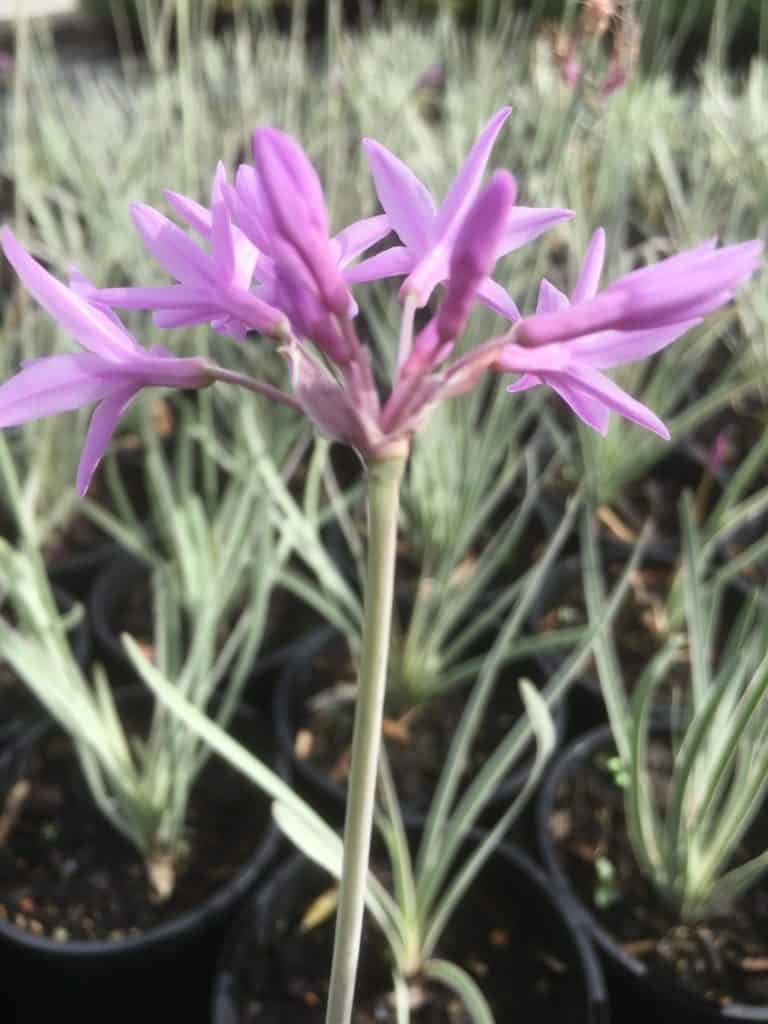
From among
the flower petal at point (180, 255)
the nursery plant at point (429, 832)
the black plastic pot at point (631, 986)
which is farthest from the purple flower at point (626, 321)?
the black plastic pot at point (631, 986)

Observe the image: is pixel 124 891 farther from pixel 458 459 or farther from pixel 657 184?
pixel 657 184

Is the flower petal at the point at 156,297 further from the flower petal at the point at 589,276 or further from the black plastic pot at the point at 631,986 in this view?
the black plastic pot at the point at 631,986

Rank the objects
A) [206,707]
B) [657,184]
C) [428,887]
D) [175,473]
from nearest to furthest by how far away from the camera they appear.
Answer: [428,887] → [206,707] → [175,473] → [657,184]

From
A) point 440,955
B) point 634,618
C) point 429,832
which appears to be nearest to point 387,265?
point 429,832

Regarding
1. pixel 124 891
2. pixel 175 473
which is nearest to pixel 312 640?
pixel 124 891

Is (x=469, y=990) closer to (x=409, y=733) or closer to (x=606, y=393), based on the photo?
(x=606, y=393)

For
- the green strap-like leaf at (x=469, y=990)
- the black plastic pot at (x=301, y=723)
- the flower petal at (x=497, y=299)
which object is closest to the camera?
the flower petal at (x=497, y=299)
